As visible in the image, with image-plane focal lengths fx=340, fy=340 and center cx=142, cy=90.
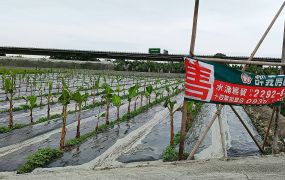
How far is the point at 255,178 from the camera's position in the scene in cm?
554

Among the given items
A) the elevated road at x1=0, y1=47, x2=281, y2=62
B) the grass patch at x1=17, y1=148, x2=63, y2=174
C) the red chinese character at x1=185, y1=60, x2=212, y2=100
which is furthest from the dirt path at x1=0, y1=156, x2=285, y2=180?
the elevated road at x1=0, y1=47, x2=281, y2=62

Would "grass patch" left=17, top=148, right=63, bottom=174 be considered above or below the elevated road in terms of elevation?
below

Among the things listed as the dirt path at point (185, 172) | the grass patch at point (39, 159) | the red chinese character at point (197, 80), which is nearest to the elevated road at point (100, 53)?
the grass patch at point (39, 159)

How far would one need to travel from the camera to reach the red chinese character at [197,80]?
20.7ft

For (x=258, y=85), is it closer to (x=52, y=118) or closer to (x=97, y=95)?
(x=52, y=118)

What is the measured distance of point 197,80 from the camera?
6.38 metres

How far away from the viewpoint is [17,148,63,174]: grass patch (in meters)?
6.57

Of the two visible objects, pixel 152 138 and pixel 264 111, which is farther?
pixel 264 111

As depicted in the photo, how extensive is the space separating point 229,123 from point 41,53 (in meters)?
44.3

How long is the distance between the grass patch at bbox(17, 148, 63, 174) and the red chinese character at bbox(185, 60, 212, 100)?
331 centimetres

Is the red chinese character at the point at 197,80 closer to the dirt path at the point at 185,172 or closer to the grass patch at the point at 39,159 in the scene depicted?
the dirt path at the point at 185,172

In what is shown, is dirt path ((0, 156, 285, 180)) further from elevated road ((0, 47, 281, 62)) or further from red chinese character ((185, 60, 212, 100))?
elevated road ((0, 47, 281, 62))

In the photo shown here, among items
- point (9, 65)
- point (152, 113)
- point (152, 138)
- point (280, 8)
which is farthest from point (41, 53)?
point (280, 8)

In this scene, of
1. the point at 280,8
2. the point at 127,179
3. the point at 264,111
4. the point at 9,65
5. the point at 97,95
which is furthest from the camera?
the point at 9,65
